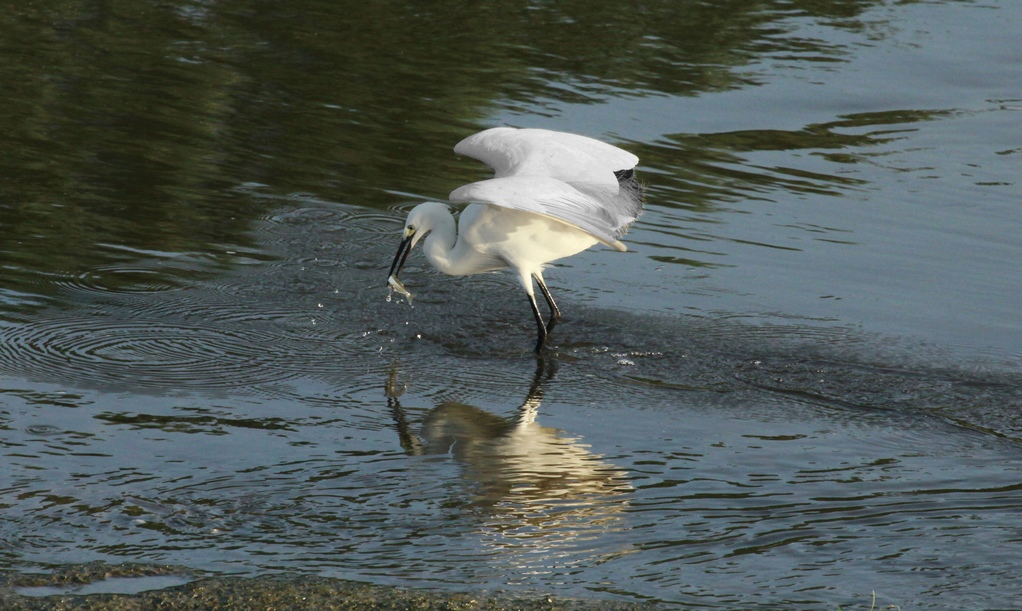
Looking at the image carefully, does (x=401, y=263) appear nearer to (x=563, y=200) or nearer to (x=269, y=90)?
(x=563, y=200)

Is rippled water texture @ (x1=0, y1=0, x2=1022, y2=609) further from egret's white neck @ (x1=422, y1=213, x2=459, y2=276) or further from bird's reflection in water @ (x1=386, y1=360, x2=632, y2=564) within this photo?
egret's white neck @ (x1=422, y1=213, x2=459, y2=276)

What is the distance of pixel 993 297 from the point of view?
7.68 meters

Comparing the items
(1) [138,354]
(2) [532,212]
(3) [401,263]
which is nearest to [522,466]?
(2) [532,212]

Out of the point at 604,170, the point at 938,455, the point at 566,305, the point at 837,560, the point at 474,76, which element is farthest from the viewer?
the point at 474,76

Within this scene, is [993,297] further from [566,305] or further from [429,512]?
[429,512]

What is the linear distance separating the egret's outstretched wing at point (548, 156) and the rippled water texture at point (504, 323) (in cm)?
82

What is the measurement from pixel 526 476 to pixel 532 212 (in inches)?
64.3

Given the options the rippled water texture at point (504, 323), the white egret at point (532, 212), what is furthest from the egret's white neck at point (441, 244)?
the rippled water texture at point (504, 323)

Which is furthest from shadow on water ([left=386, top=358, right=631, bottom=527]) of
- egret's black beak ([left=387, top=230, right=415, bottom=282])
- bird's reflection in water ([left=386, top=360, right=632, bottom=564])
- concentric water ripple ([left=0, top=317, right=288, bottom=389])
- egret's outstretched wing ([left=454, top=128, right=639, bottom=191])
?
egret's outstretched wing ([left=454, top=128, right=639, bottom=191])

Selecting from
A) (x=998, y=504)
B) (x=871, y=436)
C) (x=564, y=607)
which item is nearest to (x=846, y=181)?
(x=871, y=436)

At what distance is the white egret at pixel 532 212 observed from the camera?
→ 6387 millimetres

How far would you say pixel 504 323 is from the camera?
731 centimetres

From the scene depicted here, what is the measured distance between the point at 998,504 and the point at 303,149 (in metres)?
6.49

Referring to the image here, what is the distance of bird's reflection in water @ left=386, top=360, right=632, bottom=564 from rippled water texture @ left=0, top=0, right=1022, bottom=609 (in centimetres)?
2
